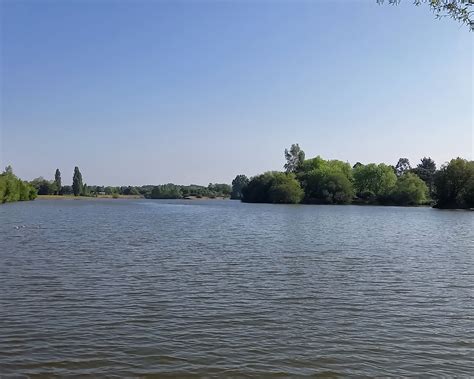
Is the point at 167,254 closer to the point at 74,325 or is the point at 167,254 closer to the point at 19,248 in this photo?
the point at 19,248

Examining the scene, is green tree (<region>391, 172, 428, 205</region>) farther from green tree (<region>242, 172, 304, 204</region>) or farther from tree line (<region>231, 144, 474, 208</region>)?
green tree (<region>242, 172, 304, 204</region>)

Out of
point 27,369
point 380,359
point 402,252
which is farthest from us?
point 402,252

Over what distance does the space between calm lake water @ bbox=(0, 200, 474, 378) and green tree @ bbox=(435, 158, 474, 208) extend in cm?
8679

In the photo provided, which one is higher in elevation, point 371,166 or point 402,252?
point 371,166

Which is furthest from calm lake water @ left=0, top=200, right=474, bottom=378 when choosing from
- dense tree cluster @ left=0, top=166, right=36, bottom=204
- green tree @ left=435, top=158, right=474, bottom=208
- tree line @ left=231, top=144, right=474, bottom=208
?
tree line @ left=231, top=144, right=474, bottom=208

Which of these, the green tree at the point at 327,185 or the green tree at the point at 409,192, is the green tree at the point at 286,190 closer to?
the green tree at the point at 327,185

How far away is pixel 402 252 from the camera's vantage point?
28.5m

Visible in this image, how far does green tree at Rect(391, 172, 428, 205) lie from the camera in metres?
131

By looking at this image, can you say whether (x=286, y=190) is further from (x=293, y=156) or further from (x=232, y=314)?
(x=232, y=314)

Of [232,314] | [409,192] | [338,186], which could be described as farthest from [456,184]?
[232,314]

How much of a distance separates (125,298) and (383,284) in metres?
9.48

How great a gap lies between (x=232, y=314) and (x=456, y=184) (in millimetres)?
104798

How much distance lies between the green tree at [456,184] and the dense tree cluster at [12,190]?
100833 millimetres

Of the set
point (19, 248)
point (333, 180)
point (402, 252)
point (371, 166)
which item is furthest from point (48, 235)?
point (371, 166)
